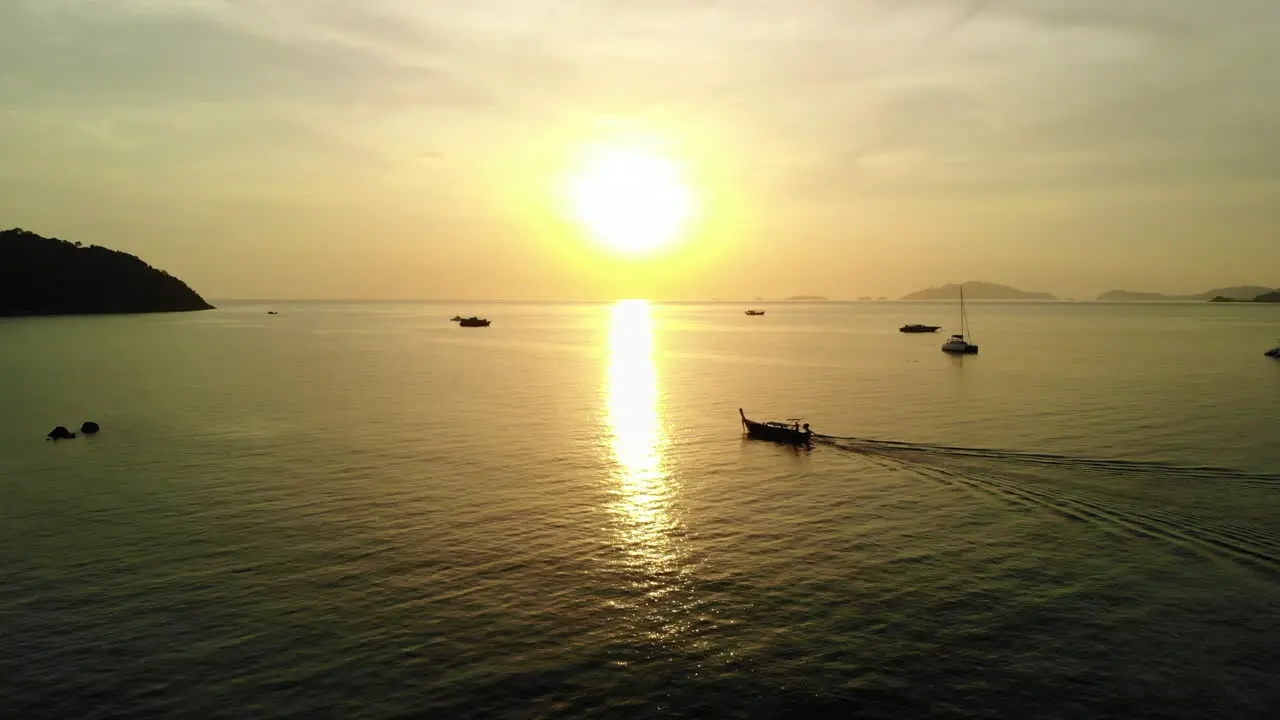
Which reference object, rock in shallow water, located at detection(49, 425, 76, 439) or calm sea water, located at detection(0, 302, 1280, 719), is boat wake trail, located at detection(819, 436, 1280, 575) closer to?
calm sea water, located at detection(0, 302, 1280, 719)

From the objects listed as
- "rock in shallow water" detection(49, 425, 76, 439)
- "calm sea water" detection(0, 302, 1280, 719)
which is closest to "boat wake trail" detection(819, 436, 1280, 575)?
"calm sea water" detection(0, 302, 1280, 719)

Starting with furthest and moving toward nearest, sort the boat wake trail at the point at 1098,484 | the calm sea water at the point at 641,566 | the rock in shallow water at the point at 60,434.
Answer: the rock in shallow water at the point at 60,434 < the boat wake trail at the point at 1098,484 < the calm sea water at the point at 641,566

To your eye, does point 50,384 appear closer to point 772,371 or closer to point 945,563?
point 772,371

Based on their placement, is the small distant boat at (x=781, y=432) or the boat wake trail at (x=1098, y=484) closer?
the boat wake trail at (x=1098, y=484)

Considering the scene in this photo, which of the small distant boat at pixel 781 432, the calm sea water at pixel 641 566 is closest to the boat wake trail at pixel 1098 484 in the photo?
the calm sea water at pixel 641 566

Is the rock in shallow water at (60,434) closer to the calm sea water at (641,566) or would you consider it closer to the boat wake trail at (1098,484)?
the calm sea water at (641,566)
